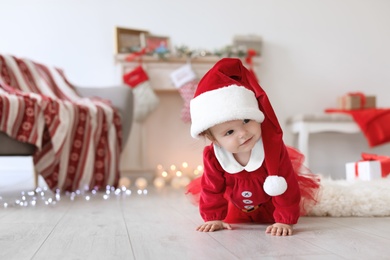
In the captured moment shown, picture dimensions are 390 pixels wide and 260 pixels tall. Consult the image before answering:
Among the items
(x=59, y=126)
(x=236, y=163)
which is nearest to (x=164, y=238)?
(x=236, y=163)

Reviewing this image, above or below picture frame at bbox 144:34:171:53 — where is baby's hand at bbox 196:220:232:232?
below

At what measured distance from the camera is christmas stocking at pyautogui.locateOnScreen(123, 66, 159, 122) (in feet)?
11.2

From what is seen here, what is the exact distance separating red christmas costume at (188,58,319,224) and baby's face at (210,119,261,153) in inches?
1.2

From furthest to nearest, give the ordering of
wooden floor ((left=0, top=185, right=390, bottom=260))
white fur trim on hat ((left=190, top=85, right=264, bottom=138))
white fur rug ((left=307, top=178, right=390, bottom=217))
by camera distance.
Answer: white fur rug ((left=307, top=178, right=390, bottom=217)) → white fur trim on hat ((left=190, top=85, right=264, bottom=138)) → wooden floor ((left=0, top=185, right=390, bottom=260))

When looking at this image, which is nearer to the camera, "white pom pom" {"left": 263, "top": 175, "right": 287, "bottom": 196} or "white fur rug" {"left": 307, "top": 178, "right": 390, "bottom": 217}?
"white pom pom" {"left": 263, "top": 175, "right": 287, "bottom": 196}

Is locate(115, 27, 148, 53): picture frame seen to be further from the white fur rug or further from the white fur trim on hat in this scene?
the white fur trim on hat

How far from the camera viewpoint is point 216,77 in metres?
1.22

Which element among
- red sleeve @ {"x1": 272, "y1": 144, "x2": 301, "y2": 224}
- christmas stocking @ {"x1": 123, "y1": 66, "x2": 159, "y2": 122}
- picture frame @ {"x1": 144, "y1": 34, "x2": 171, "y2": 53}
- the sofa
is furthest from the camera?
picture frame @ {"x1": 144, "y1": 34, "x2": 171, "y2": 53}

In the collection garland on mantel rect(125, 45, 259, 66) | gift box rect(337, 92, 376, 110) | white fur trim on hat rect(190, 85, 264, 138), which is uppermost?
garland on mantel rect(125, 45, 259, 66)

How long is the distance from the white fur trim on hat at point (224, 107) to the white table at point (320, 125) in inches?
91.4

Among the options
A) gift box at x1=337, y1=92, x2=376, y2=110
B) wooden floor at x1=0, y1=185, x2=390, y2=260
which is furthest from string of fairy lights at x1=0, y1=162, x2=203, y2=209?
gift box at x1=337, y1=92, x2=376, y2=110

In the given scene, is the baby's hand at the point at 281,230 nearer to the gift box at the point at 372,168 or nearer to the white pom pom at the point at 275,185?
the white pom pom at the point at 275,185

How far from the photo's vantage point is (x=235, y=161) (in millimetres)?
1285

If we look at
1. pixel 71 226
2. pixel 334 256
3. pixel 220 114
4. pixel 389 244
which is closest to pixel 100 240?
pixel 71 226
